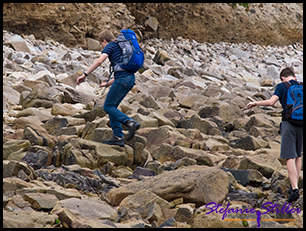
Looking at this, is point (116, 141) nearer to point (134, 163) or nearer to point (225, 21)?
point (134, 163)

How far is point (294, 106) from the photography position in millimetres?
3094

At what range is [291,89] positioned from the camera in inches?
125

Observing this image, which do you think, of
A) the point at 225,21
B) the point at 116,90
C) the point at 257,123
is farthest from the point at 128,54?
the point at 225,21

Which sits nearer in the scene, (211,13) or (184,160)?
(184,160)

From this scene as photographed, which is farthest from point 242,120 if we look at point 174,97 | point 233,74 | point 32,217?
point 233,74

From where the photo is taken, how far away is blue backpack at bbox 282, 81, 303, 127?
3078mm

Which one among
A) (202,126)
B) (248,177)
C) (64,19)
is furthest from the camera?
(64,19)

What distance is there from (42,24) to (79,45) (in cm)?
195

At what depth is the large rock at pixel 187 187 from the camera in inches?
119

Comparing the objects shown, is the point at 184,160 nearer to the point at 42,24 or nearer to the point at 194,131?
the point at 194,131

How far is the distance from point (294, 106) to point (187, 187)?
126 cm

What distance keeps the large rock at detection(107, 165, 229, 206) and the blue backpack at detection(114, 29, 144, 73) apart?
5.27 feet

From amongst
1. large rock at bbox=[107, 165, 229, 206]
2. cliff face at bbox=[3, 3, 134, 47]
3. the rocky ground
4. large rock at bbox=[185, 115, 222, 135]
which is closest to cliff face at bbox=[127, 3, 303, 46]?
cliff face at bbox=[3, 3, 134, 47]

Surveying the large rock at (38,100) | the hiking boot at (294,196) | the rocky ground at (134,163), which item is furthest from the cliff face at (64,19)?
the hiking boot at (294,196)
